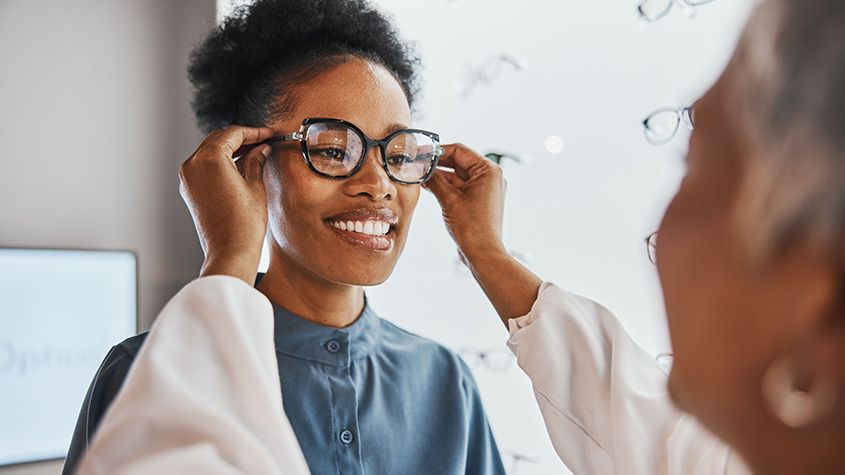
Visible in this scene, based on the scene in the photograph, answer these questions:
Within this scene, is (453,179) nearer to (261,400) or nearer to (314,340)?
(314,340)

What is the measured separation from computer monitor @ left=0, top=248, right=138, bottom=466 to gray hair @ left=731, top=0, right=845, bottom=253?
1.93m

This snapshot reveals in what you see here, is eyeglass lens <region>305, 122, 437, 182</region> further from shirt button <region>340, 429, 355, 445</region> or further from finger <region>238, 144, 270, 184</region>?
shirt button <region>340, 429, 355, 445</region>

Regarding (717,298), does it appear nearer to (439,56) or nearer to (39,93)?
(439,56)

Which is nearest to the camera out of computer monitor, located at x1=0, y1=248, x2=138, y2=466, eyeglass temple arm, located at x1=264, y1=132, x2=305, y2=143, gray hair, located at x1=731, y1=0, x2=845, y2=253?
gray hair, located at x1=731, y1=0, x2=845, y2=253

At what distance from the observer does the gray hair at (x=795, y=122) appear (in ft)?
1.16

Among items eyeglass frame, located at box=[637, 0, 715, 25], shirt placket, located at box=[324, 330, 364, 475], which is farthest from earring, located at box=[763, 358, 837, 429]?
eyeglass frame, located at box=[637, 0, 715, 25]

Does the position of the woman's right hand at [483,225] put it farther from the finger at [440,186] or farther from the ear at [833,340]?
the ear at [833,340]

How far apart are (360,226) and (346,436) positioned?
0.85 feet

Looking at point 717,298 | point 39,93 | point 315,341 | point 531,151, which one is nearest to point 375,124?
point 315,341

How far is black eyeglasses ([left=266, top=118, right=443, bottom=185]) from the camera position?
3.26 ft

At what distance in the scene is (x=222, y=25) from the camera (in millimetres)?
1193

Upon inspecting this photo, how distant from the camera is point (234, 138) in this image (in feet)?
3.05

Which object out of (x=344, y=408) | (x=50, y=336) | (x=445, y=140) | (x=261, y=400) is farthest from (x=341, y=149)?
(x=50, y=336)

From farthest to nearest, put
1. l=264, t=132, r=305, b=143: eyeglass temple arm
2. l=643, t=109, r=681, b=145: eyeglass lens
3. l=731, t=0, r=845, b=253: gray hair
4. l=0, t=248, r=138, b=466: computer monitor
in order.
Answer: l=0, t=248, r=138, b=466: computer monitor
l=643, t=109, r=681, b=145: eyeglass lens
l=264, t=132, r=305, b=143: eyeglass temple arm
l=731, t=0, r=845, b=253: gray hair
